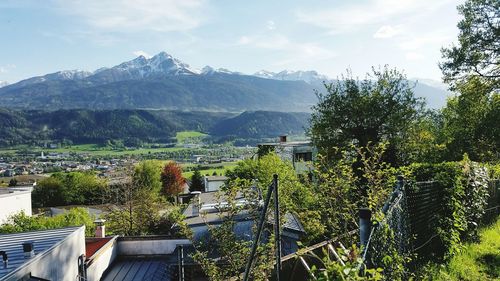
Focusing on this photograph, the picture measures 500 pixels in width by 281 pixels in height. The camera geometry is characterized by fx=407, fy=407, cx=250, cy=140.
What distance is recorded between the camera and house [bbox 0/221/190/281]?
10312 mm

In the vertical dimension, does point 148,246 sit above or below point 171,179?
above

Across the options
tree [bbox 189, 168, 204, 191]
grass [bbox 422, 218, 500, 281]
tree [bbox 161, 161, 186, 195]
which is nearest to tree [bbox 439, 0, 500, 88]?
grass [bbox 422, 218, 500, 281]

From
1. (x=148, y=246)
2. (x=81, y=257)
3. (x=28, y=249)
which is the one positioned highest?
(x=28, y=249)

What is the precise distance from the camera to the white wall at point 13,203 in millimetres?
30578

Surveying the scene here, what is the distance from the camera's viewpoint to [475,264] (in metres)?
7.35

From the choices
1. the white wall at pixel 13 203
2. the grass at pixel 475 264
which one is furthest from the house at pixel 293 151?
the grass at pixel 475 264

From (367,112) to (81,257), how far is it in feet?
61.4

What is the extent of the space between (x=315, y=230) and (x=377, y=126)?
1850 cm

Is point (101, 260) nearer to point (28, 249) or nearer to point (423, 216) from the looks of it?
point (28, 249)

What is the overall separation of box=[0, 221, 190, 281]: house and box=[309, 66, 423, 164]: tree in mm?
12386

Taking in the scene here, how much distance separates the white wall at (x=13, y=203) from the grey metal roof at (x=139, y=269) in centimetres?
1890

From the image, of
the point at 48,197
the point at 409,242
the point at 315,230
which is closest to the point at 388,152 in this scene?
the point at 315,230

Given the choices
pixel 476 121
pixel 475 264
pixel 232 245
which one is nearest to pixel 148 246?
pixel 232 245

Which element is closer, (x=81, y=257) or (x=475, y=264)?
(x=475, y=264)
